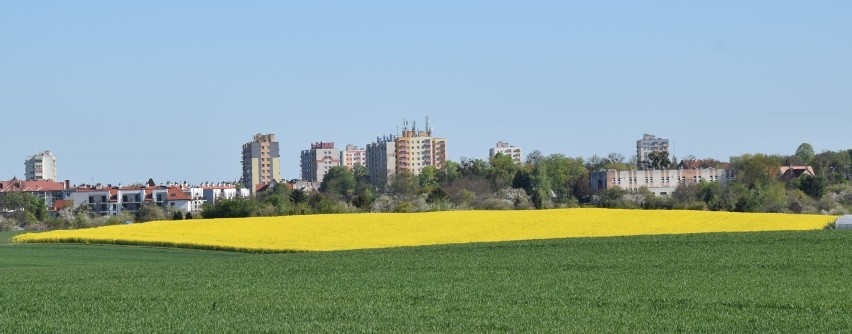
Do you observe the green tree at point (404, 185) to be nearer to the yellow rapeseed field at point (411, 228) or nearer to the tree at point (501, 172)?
the tree at point (501, 172)

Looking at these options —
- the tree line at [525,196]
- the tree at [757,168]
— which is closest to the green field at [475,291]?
the tree line at [525,196]

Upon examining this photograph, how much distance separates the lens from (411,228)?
181ft

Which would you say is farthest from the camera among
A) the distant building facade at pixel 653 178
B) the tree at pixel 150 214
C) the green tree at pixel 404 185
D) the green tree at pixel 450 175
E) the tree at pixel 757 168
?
the green tree at pixel 450 175

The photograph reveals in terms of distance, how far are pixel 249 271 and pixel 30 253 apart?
725 inches

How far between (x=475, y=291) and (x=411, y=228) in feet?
99.3

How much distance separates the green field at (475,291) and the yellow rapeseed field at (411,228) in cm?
1072

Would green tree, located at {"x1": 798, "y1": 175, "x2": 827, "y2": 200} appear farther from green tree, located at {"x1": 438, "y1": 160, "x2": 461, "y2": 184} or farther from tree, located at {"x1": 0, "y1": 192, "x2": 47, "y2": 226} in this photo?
tree, located at {"x1": 0, "y1": 192, "x2": 47, "y2": 226}

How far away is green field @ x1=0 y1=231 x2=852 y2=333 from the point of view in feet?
65.2

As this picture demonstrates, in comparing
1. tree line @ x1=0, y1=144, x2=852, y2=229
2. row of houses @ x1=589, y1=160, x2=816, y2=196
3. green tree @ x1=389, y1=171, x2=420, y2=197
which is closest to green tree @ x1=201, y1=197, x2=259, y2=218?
tree line @ x1=0, y1=144, x2=852, y2=229

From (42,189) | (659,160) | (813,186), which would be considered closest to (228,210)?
(813,186)

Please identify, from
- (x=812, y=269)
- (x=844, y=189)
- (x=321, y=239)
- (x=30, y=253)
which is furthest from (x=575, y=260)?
(x=844, y=189)

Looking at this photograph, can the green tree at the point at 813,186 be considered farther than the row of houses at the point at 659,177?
No

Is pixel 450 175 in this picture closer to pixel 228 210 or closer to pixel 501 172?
pixel 501 172

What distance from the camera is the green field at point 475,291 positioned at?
19859 mm
